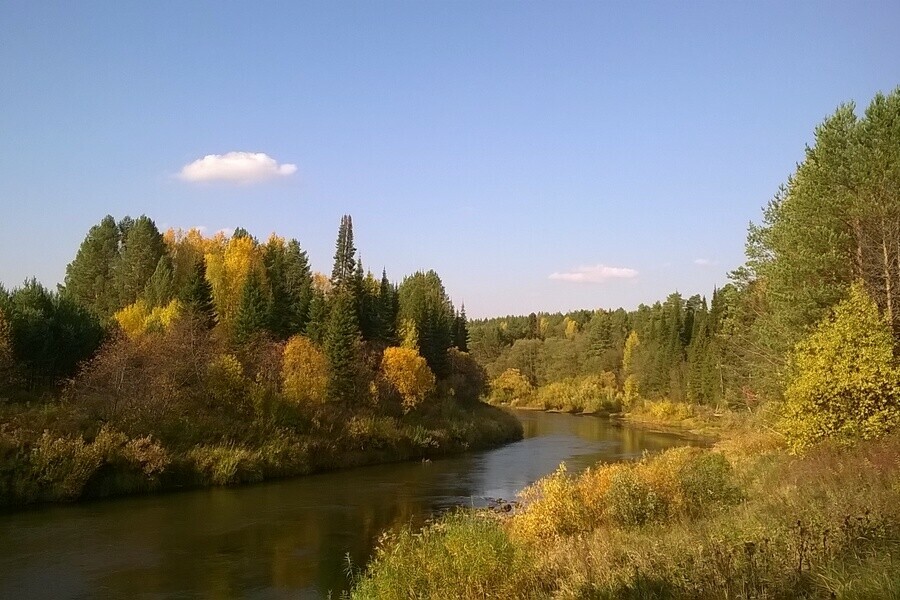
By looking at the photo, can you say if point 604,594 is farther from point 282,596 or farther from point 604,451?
point 604,451

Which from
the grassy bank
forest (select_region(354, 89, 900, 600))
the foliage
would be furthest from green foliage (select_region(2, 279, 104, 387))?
the foliage

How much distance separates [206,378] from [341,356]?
1022cm

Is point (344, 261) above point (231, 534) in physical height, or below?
above

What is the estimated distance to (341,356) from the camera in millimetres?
49031

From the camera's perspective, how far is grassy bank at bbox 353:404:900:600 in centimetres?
841

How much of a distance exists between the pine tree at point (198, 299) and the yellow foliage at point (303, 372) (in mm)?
6818

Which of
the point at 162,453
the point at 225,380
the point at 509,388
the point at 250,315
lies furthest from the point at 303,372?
the point at 509,388

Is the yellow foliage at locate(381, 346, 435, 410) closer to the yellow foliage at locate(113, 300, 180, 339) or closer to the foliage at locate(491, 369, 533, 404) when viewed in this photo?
the yellow foliage at locate(113, 300, 180, 339)

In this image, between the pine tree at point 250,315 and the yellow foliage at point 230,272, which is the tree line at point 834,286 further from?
the yellow foliage at point 230,272

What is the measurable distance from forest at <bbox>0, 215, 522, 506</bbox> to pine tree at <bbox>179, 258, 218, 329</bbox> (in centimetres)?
14

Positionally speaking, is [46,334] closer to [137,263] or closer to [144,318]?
[144,318]

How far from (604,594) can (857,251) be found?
70.1 feet

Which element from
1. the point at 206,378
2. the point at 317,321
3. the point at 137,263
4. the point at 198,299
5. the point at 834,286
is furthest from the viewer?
the point at 137,263

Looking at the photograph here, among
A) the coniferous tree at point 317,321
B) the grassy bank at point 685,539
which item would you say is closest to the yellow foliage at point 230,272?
the coniferous tree at point 317,321
